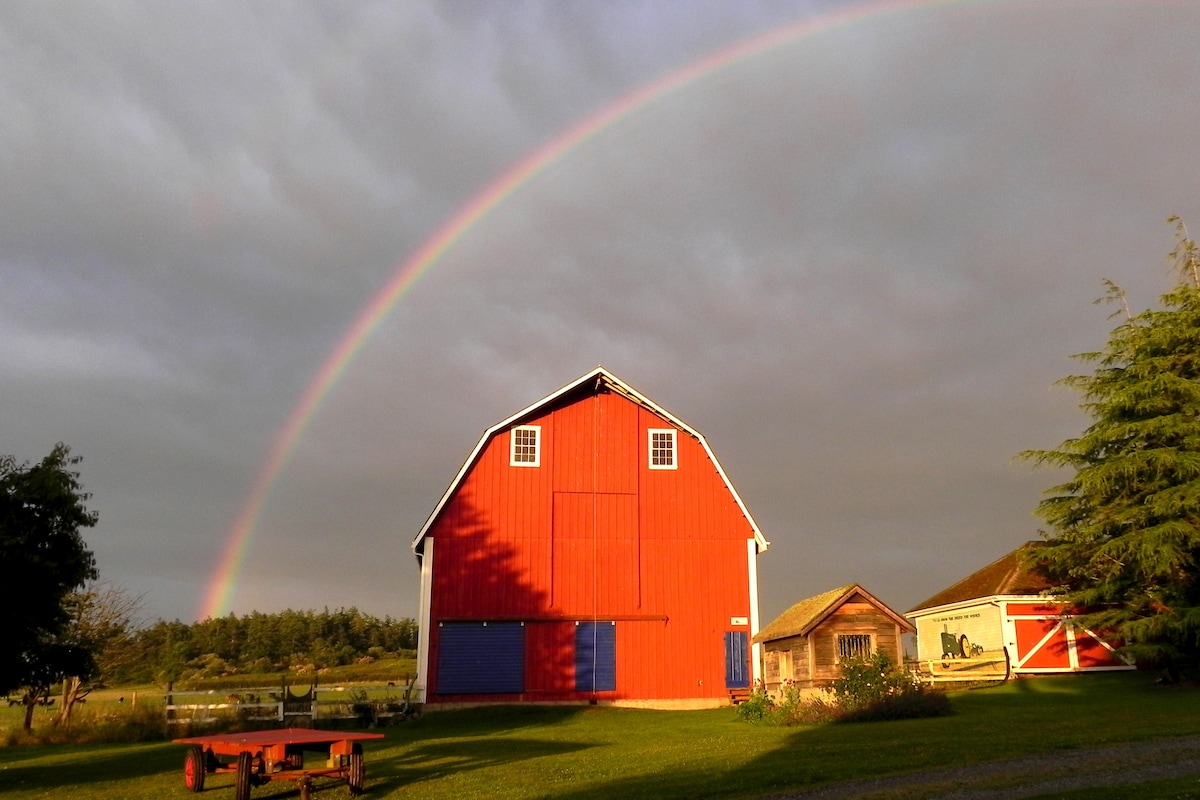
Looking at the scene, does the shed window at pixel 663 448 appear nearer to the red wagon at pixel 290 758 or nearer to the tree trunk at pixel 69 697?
the tree trunk at pixel 69 697

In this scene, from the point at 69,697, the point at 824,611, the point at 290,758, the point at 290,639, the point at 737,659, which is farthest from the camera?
the point at 290,639

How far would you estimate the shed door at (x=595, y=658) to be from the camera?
3030 centimetres

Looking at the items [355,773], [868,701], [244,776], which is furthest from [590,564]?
[244,776]

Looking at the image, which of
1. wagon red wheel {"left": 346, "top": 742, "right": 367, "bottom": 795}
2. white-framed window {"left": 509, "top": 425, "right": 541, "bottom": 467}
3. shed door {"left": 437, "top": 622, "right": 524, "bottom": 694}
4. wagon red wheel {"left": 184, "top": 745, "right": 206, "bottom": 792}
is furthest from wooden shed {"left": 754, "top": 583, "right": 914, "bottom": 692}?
wagon red wheel {"left": 184, "top": 745, "right": 206, "bottom": 792}

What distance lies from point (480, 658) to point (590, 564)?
14.8 ft

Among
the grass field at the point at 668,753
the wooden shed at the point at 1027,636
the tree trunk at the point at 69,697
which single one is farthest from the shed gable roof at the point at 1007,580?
the tree trunk at the point at 69,697

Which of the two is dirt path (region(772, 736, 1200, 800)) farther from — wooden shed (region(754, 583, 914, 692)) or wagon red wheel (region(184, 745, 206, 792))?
wooden shed (region(754, 583, 914, 692))

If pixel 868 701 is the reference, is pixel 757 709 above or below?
below

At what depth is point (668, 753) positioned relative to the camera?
16219 mm

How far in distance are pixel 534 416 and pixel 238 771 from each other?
20.0 metres

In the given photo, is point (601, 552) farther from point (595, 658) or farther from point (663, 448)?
point (663, 448)

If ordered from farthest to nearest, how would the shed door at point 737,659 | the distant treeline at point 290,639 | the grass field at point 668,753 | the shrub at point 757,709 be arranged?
the distant treeline at point 290,639 → the shed door at point 737,659 → the shrub at point 757,709 → the grass field at point 668,753

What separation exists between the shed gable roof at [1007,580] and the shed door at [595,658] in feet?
42.7

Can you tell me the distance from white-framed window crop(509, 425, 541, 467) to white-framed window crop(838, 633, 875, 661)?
11396mm
